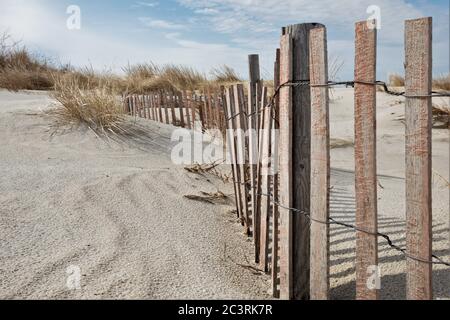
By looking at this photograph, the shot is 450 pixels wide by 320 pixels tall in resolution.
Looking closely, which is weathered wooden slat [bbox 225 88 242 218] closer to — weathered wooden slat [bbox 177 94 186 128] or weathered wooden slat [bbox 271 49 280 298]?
weathered wooden slat [bbox 271 49 280 298]

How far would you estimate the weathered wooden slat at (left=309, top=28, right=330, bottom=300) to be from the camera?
6.21 ft

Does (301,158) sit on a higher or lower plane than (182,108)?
lower

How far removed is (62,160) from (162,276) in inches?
109

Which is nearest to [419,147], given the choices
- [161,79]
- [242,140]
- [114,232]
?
[242,140]

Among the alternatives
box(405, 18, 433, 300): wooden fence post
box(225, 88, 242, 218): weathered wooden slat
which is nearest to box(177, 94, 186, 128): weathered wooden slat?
box(225, 88, 242, 218): weathered wooden slat

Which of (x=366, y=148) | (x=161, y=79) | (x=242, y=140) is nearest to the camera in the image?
(x=366, y=148)

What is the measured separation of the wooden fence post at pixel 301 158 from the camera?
2057mm

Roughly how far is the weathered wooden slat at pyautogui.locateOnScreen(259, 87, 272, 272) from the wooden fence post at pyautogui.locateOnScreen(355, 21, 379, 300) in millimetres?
755

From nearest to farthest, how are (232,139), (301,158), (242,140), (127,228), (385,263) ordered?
(301,158)
(385,263)
(127,228)
(242,140)
(232,139)

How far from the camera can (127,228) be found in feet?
10.0

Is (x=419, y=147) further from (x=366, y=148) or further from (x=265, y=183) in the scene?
(x=265, y=183)

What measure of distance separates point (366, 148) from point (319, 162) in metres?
0.22

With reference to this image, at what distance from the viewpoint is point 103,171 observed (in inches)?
168

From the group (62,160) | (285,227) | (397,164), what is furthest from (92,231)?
(397,164)
